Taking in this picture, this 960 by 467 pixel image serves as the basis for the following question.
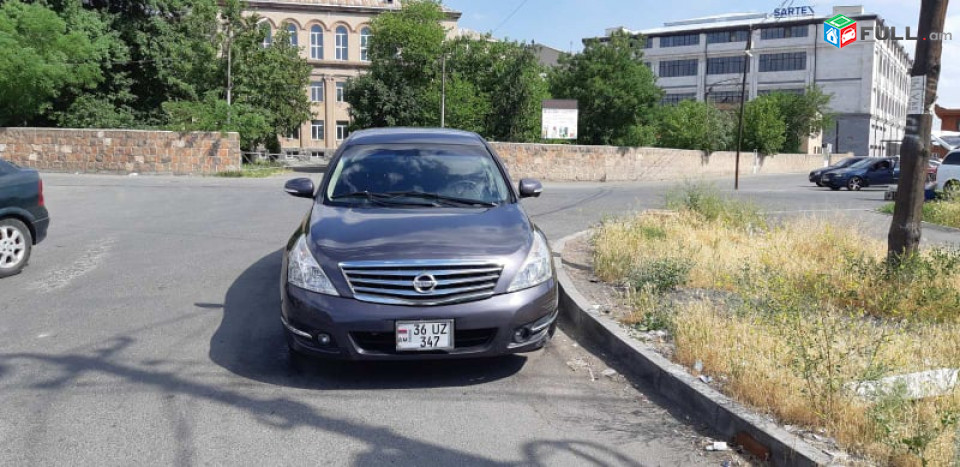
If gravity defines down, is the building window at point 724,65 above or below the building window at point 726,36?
below

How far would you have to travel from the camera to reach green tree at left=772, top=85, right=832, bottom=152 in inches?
2544

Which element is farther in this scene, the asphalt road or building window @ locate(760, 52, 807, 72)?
building window @ locate(760, 52, 807, 72)

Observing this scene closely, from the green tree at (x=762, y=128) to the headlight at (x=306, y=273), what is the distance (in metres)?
56.2

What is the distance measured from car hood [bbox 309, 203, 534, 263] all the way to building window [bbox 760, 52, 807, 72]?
88092 millimetres

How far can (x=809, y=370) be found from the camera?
418 centimetres

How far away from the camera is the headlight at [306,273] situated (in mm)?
4875

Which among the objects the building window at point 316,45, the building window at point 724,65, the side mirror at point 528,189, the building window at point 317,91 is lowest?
the side mirror at point 528,189

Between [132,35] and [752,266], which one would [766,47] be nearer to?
[132,35]

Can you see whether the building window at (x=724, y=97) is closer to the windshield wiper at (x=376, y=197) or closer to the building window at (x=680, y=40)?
the building window at (x=680, y=40)

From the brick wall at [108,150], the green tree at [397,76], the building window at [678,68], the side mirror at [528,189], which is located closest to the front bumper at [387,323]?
the side mirror at [528,189]

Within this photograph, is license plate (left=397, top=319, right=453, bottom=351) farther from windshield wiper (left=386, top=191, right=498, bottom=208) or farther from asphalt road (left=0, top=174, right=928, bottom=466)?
windshield wiper (left=386, top=191, right=498, bottom=208)

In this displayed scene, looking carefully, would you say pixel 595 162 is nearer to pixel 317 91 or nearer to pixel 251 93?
pixel 251 93

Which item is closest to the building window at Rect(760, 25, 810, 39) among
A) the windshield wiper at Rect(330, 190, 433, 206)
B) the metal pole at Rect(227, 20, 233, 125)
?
the metal pole at Rect(227, 20, 233, 125)

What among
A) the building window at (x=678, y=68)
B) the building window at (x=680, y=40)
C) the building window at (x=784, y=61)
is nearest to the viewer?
the building window at (x=784, y=61)
